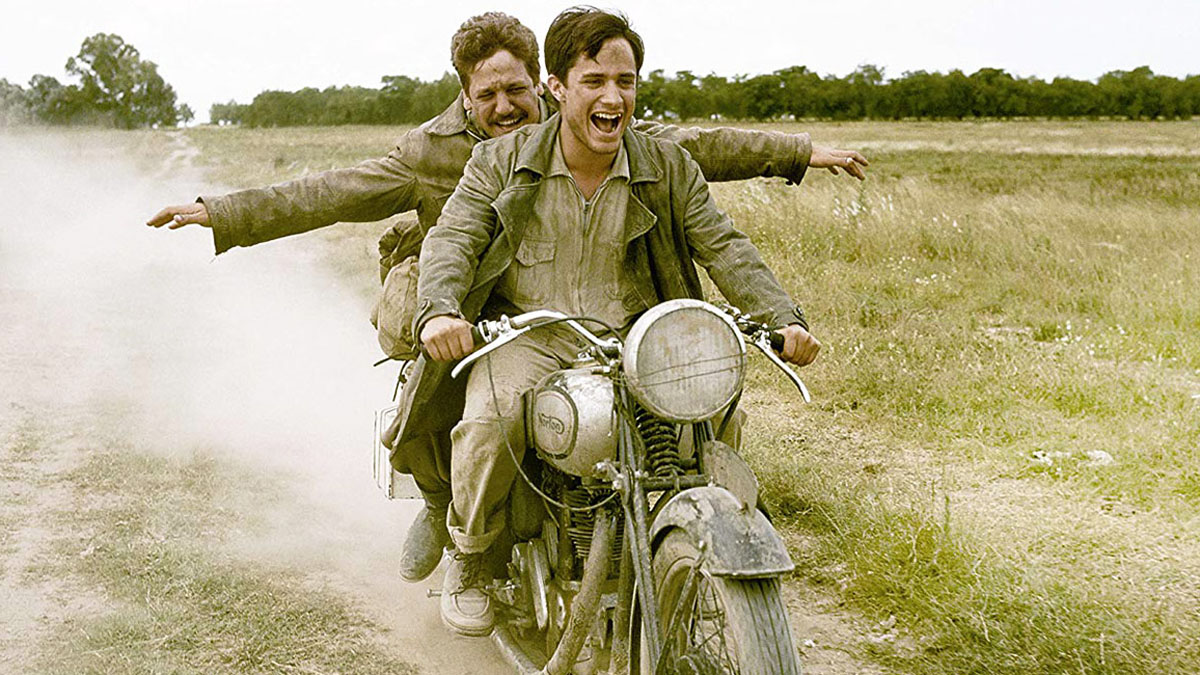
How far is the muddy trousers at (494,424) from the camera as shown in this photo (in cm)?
366

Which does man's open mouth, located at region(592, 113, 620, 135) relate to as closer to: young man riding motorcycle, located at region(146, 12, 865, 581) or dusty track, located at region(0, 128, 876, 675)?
young man riding motorcycle, located at region(146, 12, 865, 581)

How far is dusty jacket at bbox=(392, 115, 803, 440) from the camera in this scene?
361cm

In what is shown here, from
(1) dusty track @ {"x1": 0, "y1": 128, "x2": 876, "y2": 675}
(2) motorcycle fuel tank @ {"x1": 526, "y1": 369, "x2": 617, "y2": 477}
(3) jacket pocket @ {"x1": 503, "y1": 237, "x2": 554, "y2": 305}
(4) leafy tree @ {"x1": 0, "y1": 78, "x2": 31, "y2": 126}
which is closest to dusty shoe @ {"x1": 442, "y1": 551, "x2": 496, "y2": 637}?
(1) dusty track @ {"x1": 0, "y1": 128, "x2": 876, "y2": 675}

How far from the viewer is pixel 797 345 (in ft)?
10.7

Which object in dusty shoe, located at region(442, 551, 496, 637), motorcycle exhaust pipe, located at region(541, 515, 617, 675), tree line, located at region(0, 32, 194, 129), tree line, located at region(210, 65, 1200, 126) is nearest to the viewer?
motorcycle exhaust pipe, located at region(541, 515, 617, 675)

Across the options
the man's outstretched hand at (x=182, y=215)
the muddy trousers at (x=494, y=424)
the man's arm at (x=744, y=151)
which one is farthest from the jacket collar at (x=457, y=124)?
the muddy trousers at (x=494, y=424)

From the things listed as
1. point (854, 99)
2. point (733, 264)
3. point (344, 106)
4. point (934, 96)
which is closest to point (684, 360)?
point (733, 264)

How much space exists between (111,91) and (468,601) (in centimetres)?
5418

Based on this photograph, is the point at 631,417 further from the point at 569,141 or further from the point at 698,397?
the point at 569,141

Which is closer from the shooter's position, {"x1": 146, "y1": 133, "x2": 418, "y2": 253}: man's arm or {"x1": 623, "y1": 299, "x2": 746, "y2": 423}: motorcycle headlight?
{"x1": 623, "y1": 299, "x2": 746, "y2": 423}: motorcycle headlight

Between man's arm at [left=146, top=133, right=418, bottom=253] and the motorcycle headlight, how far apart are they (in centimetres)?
193

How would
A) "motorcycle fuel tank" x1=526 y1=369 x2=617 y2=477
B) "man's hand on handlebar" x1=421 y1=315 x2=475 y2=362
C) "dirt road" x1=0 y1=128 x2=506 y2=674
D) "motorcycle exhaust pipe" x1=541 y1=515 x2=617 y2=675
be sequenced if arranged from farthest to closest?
"dirt road" x1=0 y1=128 x2=506 y2=674 < "motorcycle exhaust pipe" x1=541 y1=515 x2=617 y2=675 < "motorcycle fuel tank" x1=526 y1=369 x2=617 y2=477 < "man's hand on handlebar" x1=421 y1=315 x2=475 y2=362

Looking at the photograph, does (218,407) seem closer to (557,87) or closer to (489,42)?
(489,42)

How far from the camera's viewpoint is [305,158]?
3497cm
